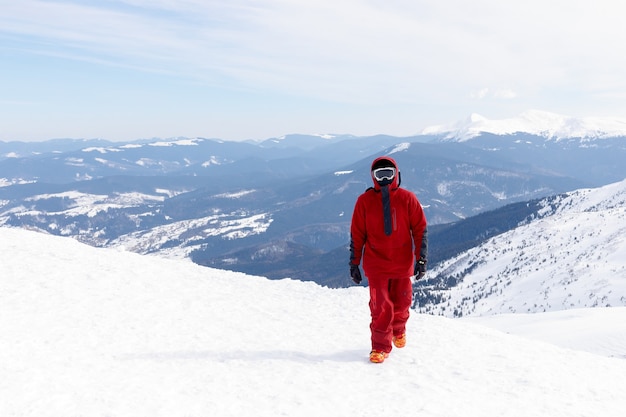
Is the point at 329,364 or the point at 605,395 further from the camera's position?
the point at 329,364

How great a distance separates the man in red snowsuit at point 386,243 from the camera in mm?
8609

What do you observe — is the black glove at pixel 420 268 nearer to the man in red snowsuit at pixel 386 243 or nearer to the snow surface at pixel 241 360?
the man in red snowsuit at pixel 386 243

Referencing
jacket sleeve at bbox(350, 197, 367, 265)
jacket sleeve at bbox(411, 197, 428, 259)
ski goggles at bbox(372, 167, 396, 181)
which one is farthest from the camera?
jacket sleeve at bbox(350, 197, 367, 265)

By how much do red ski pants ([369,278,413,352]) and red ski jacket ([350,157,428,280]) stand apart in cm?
26

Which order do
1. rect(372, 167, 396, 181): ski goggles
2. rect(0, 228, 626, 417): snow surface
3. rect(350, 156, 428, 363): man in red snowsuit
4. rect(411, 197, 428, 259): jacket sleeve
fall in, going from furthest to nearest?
rect(411, 197, 428, 259): jacket sleeve → rect(350, 156, 428, 363): man in red snowsuit → rect(372, 167, 396, 181): ski goggles → rect(0, 228, 626, 417): snow surface

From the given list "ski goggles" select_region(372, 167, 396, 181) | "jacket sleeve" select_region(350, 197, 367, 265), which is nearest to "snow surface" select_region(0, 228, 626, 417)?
"jacket sleeve" select_region(350, 197, 367, 265)

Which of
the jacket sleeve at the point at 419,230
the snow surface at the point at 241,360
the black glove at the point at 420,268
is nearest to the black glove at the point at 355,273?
the black glove at the point at 420,268

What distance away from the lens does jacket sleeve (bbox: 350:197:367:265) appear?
884 cm

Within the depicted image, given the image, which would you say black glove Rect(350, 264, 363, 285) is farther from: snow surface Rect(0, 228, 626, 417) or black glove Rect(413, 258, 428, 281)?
snow surface Rect(0, 228, 626, 417)

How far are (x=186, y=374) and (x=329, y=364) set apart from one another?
2895 millimetres

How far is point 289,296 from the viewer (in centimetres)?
1481

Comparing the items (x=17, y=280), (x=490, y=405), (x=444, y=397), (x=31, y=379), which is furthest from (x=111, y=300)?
(x=490, y=405)

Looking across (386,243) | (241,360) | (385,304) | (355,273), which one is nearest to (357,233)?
(386,243)

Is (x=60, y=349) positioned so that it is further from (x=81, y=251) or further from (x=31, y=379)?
(x=81, y=251)
